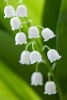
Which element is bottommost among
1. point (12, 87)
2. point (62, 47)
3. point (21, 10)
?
point (12, 87)

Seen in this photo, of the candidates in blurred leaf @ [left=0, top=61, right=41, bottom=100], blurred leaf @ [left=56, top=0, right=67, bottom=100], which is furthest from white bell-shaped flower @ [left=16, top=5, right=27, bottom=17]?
blurred leaf @ [left=0, top=61, right=41, bottom=100]

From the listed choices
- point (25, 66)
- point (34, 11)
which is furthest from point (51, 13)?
point (25, 66)

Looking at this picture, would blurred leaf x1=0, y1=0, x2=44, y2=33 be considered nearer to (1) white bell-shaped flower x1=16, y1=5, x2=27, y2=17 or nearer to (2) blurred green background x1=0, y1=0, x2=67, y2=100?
(2) blurred green background x1=0, y1=0, x2=67, y2=100

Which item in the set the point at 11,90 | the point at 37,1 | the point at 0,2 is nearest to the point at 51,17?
the point at 37,1

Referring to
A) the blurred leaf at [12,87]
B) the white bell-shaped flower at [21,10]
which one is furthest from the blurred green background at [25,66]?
the white bell-shaped flower at [21,10]

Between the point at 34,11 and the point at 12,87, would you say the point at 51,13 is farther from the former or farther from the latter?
the point at 12,87

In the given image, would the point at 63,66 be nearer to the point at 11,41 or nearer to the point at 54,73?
the point at 54,73

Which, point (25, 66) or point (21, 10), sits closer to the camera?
point (21, 10)

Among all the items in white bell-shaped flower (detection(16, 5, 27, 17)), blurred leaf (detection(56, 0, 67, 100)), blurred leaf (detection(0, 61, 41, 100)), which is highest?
white bell-shaped flower (detection(16, 5, 27, 17))
